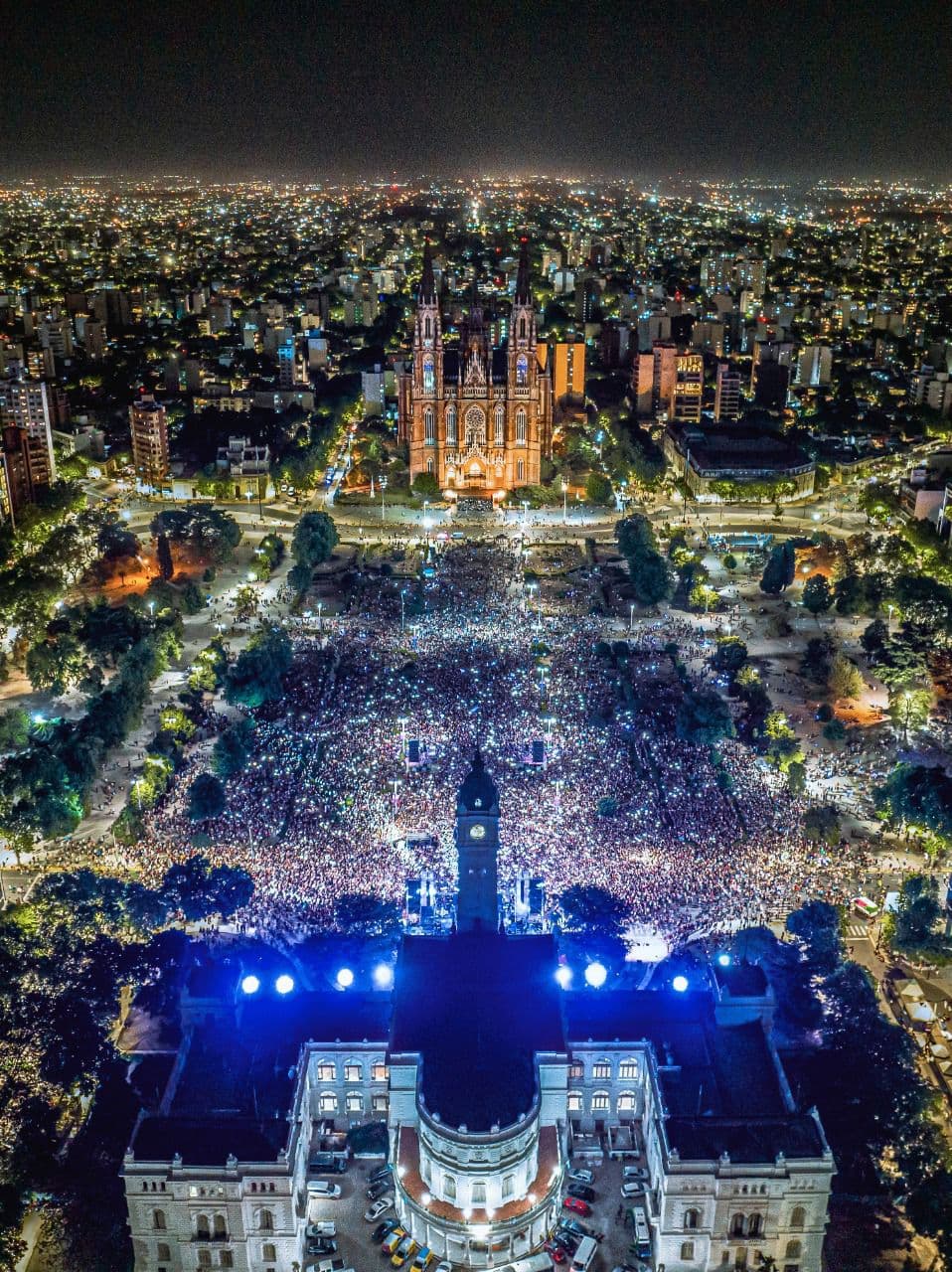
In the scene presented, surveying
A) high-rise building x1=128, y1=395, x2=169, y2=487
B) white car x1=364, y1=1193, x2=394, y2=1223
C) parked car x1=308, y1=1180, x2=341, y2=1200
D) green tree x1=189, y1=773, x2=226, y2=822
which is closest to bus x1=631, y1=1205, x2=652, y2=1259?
white car x1=364, y1=1193, x2=394, y2=1223

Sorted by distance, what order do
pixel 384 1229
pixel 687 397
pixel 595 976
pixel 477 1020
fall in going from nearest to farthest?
pixel 384 1229, pixel 477 1020, pixel 595 976, pixel 687 397

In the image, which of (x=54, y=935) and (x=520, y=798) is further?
(x=520, y=798)

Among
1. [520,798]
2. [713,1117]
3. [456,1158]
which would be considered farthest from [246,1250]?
[520,798]

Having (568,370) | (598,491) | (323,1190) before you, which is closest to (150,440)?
(598,491)

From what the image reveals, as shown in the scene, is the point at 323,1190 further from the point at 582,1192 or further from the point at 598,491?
the point at 598,491

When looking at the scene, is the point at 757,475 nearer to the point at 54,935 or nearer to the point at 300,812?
the point at 300,812

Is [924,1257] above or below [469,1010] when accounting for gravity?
below
